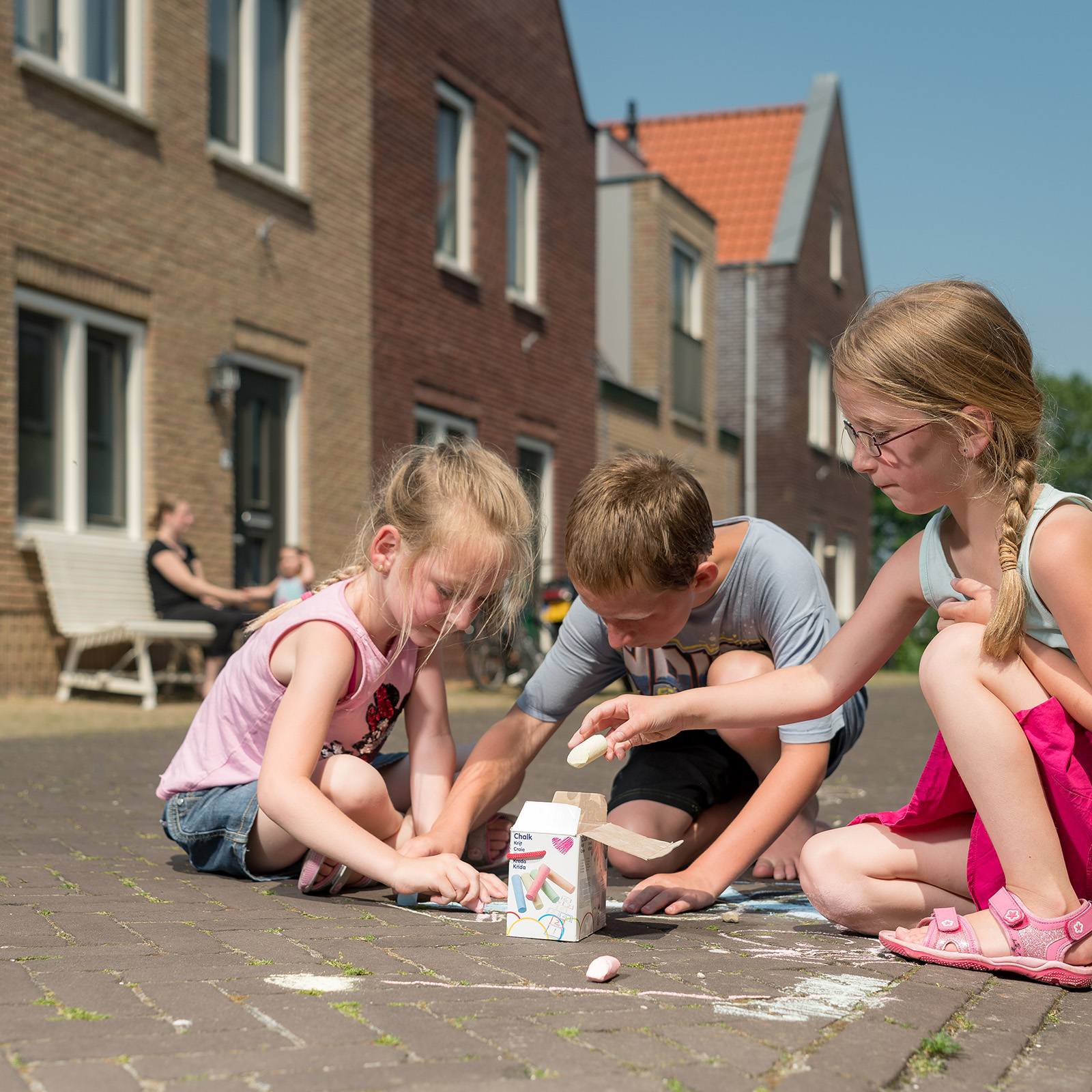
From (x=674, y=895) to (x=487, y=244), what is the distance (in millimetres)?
12743

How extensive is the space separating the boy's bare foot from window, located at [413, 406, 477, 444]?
1002 cm

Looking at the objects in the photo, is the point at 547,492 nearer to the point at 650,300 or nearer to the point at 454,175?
the point at 454,175

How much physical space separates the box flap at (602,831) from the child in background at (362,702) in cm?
25

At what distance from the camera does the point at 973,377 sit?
246 cm

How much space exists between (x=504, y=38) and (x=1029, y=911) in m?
14.5

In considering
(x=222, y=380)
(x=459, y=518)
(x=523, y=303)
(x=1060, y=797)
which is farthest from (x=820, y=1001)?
(x=523, y=303)

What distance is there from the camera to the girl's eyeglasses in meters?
2.49

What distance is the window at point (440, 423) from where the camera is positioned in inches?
543

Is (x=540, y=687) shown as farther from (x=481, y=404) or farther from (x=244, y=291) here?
(x=481, y=404)

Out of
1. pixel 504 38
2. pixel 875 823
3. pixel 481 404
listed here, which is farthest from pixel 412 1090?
pixel 504 38

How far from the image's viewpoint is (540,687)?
341cm

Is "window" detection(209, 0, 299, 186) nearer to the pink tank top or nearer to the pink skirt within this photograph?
the pink tank top

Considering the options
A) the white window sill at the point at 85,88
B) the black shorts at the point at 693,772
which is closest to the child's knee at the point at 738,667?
the black shorts at the point at 693,772

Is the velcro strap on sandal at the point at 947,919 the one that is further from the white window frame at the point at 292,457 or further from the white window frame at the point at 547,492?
the white window frame at the point at 547,492
